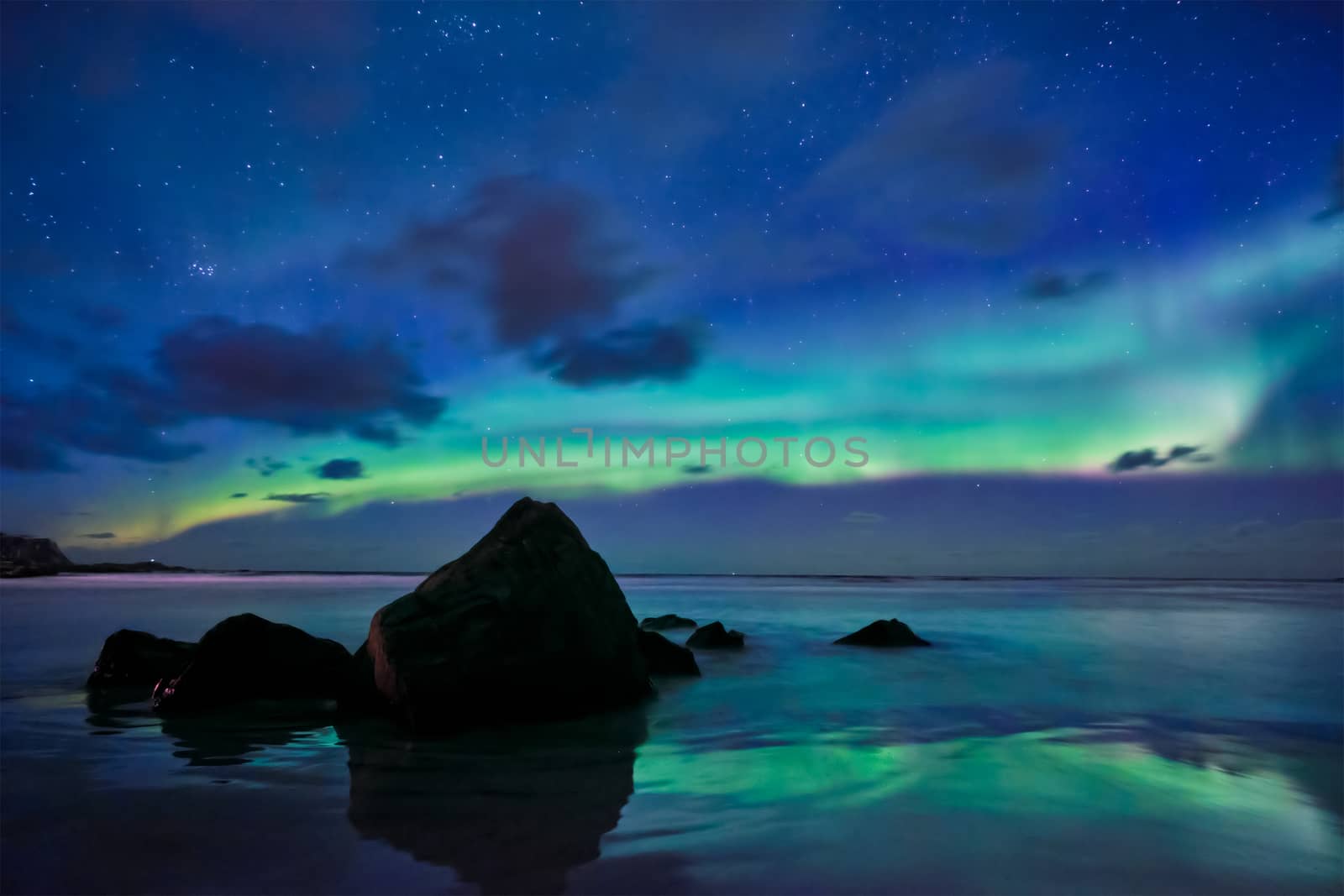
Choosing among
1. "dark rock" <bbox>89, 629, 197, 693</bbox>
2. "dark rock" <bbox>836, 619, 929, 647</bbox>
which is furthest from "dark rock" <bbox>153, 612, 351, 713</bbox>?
"dark rock" <bbox>836, 619, 929, 647</bbox>

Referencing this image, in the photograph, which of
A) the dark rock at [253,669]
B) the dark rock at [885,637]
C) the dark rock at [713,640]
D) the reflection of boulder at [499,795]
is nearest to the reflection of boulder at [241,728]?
the dark rock at [253,669]

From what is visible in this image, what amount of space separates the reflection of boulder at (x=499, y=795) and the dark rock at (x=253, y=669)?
160 centimetres

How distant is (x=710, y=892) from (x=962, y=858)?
1.22 metres

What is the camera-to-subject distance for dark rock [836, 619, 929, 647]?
12.0m

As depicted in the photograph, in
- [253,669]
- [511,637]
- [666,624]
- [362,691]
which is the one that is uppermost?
[511,637]

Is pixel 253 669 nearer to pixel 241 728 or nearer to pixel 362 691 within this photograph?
pixel 241 728

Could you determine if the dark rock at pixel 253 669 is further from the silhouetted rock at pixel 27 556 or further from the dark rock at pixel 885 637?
the silhouetted rock at pixel 27 556

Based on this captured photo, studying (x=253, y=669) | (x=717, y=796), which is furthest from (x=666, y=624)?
(x=717, y=796)

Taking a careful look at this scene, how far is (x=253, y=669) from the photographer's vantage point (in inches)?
256

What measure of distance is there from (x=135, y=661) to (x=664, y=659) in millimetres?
5704

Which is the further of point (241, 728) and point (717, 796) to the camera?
point (241, 728)

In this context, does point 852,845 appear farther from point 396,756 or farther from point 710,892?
point 396,756

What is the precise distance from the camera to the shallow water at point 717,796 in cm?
295

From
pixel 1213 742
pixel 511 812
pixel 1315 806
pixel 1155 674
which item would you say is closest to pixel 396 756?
pixel 511 812
